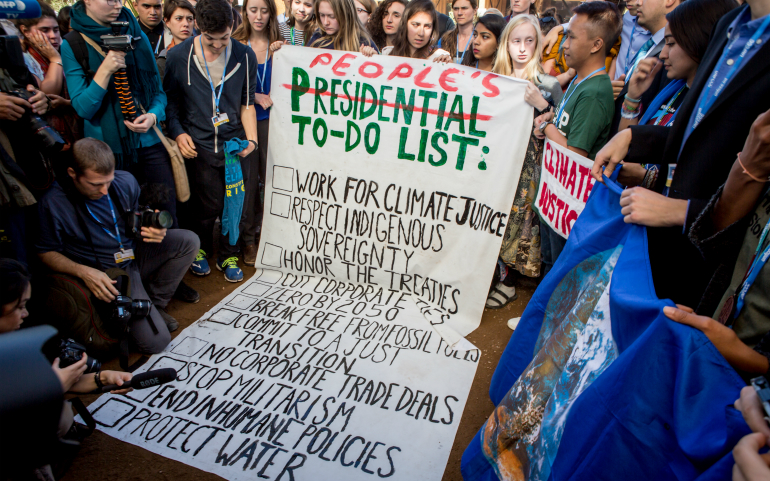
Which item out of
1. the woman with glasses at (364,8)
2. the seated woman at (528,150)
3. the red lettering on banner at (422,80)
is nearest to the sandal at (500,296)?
the seated woman at (528,150)

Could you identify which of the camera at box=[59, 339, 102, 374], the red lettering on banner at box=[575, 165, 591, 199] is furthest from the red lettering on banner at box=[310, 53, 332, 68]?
the camera at box=[59, 339, 102, 374]

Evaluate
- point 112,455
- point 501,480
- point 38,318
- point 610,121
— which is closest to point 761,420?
point 501,480

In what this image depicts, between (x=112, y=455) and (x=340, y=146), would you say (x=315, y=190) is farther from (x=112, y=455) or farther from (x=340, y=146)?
(x=112, y=455)

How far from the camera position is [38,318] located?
2.95 metres

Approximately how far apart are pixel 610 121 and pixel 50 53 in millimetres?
4539

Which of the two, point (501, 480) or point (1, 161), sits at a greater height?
point (1, 161)

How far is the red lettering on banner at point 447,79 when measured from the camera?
3.49 m

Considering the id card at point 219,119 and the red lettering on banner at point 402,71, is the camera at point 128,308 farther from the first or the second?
the red lettering on banner at point 402,71

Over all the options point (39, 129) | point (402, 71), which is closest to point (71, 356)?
point (39, 129)

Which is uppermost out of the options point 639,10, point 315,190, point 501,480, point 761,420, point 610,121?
point 639,10

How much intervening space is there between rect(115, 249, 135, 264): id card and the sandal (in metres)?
2.82

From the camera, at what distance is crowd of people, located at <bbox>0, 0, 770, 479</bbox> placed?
1.58 m

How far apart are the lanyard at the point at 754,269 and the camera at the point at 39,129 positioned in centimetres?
360

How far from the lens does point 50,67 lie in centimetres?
386
